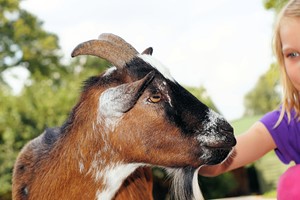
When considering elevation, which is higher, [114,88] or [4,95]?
[114,88]

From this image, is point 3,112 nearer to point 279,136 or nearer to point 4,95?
point 4,95

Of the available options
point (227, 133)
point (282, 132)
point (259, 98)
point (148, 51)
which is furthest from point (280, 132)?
point (259, 98)

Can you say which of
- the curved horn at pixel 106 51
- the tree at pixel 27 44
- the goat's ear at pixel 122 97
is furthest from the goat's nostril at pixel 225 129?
the tree at pixel 27 44

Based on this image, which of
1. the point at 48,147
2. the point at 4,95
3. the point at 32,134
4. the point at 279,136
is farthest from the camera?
the point at 4,95

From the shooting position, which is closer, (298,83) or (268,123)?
(298,83)

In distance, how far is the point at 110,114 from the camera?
2033 millimetres

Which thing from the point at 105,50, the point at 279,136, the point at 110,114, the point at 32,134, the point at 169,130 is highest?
the point at 105,50

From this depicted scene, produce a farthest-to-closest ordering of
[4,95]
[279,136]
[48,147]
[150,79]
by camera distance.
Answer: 1. [4,95]
2. [279,136]
3. [48,147]
4. [150,79]

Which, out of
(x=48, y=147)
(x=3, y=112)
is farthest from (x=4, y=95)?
(x=48, y=147)

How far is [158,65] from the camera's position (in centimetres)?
206

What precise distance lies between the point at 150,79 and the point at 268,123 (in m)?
0.86

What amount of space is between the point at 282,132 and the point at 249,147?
0.18 metres

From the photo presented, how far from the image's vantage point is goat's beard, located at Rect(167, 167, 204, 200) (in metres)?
2.10

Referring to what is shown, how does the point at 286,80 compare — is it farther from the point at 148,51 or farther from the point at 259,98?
the point at 259,98
